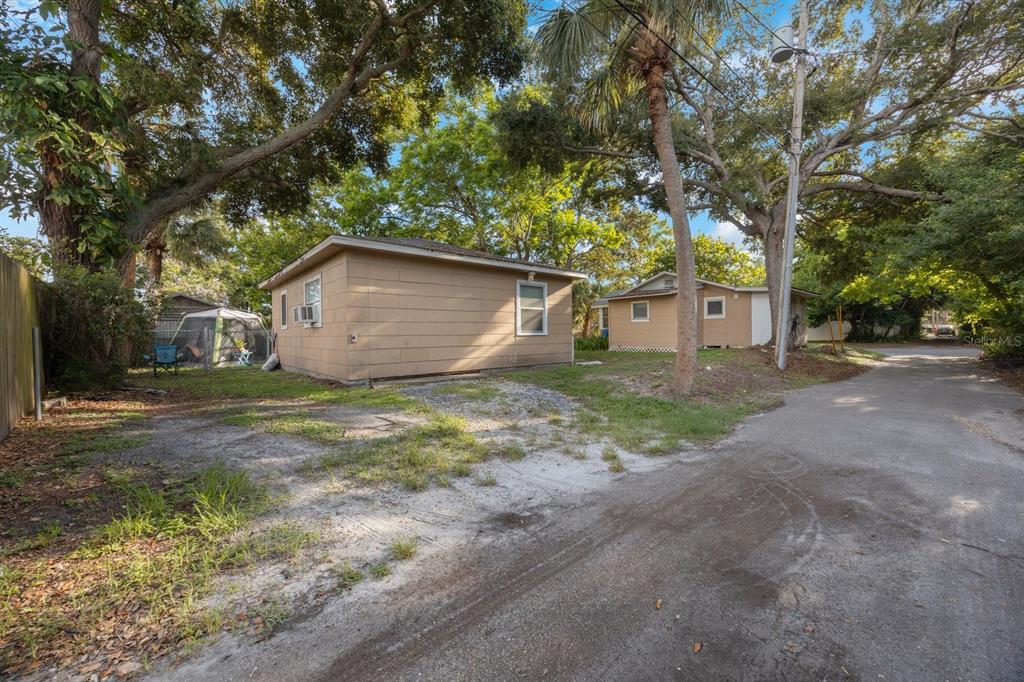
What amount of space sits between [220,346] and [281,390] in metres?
11.1

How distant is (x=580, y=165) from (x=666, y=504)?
41.8ft

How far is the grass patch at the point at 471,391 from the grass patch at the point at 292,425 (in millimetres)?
2439

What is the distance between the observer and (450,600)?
6.91ft

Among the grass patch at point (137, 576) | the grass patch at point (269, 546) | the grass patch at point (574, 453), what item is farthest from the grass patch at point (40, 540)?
the grass patch at point (574, 453)

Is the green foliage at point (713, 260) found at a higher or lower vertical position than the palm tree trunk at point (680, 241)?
higher

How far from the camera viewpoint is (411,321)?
28.3 feet

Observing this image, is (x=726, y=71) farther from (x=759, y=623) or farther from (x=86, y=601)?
(x=86, y=601)

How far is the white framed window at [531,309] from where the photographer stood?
1061 centimetres

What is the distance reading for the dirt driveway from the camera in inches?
66.6

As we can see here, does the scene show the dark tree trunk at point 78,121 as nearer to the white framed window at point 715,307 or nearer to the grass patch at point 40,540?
the grass patch at point 40,540

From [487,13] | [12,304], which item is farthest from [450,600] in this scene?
[487,13]

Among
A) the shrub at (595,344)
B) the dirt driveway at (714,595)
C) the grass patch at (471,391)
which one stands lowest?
the dirt driveway at (714,595)

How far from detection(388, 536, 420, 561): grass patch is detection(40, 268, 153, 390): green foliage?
7.33 metres

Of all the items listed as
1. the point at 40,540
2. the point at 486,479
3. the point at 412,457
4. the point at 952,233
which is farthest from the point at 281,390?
the point at 952,233
